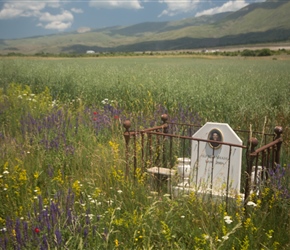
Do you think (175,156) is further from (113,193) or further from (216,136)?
(113,193)

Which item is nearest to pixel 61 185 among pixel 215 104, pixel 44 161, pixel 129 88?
pixel 44 161

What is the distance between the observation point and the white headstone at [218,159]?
174 inches

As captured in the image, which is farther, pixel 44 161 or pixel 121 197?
pixel 44 161

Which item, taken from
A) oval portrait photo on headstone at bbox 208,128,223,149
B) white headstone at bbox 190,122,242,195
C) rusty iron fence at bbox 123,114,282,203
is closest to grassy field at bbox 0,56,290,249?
rusty iron fence at bbox 123,114,282,203

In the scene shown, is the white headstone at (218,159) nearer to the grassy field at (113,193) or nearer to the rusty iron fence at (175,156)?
the rusty iron fence at (175,156)

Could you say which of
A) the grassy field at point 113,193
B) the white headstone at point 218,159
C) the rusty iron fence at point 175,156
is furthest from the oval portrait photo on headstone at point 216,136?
the grassy field at point 113,193

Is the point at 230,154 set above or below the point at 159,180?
above

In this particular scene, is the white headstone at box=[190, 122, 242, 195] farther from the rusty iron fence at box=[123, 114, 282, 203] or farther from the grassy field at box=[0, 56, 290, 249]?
the grassy field at box=[0, 56, 290, 249]

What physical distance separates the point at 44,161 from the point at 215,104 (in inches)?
181

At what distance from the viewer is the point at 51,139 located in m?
6.92

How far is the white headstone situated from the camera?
443cm

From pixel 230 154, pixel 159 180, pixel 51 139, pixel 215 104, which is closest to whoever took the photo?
pixel 230 154

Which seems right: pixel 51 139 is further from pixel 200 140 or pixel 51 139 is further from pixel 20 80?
pixel 20 80

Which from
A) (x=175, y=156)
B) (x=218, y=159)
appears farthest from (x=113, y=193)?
(x=218, y=159)
